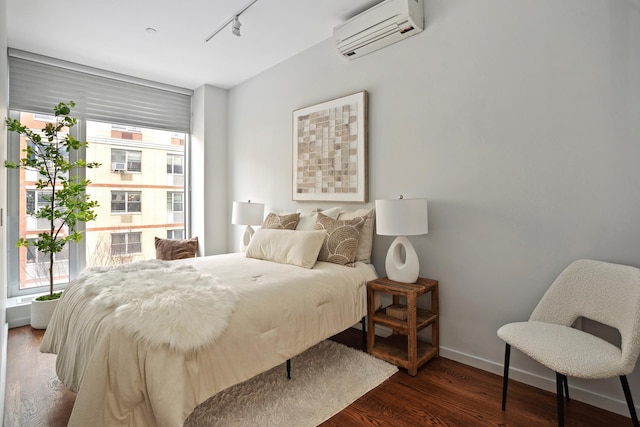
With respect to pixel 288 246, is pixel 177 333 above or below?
below

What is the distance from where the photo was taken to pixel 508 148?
2213 millimetres

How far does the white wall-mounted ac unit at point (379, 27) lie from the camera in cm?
251

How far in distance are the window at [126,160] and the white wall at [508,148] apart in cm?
295

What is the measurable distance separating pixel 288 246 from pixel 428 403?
1.45 meters

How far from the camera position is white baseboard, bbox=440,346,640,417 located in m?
1.84

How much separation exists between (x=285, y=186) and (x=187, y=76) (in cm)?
190

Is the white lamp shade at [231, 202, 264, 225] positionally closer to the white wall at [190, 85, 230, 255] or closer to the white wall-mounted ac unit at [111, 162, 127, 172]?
the white wall at [190, 85, 230, 255]

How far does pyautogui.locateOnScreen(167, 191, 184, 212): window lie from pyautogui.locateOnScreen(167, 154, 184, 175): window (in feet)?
0.97

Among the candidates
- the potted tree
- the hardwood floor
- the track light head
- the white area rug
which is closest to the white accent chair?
the hardwood floor

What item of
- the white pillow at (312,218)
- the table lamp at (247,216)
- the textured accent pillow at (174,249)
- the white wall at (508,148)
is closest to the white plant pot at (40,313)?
the textured accent pillow at (174,249)

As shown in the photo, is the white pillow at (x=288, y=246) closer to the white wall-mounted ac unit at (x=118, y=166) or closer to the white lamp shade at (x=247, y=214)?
the white lamp shade at (x=247, y=214)

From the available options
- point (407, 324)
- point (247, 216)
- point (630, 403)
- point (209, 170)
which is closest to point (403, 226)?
point (407, 324)

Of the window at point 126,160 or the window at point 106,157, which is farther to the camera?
the window at point 126,160

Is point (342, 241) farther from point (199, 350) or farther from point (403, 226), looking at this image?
point (199, 350)
